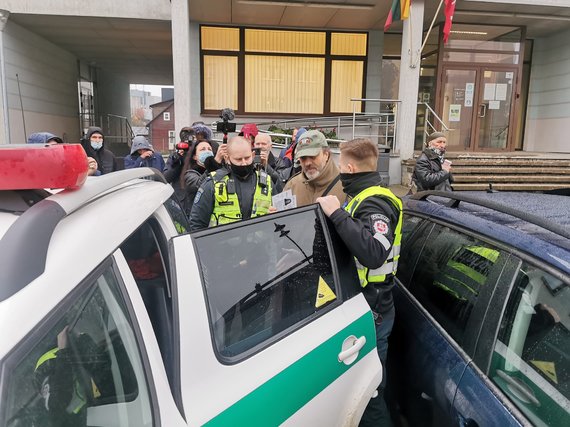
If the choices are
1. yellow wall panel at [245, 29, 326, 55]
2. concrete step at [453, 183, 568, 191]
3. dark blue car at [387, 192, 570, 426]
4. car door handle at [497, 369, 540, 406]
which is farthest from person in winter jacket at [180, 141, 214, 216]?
yellow wall panel at [245, 29, 326, 55]

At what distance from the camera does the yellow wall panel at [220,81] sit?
1180 centimetres

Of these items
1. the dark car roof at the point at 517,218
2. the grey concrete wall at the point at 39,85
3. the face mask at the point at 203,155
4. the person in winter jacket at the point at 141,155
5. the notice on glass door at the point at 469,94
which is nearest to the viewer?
the dark car roof at the point at 517,218

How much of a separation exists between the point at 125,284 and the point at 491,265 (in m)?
1.49

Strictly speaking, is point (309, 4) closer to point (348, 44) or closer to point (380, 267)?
point (348, 44)

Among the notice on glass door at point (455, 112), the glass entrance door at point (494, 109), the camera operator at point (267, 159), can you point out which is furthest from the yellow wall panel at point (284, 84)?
the camera operator at point (267, 159)

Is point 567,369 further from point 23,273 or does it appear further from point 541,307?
point 23,273

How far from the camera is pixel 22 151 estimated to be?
0.90 metres

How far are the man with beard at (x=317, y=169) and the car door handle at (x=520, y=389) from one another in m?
1.57

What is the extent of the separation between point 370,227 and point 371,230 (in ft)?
0.05

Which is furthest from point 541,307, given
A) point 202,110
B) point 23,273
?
point 202,110

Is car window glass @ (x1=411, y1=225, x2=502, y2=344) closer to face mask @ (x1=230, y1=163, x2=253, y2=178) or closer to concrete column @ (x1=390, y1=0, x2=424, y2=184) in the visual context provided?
face mask @ (x1=230, y1=163, x2=253, y2=178)

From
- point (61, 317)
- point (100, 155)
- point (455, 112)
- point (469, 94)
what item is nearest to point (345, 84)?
point (455, 112)

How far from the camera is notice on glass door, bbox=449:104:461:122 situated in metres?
12.2

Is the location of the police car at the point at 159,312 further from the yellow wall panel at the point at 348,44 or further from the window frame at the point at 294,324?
the yellow wall panel at the point at 348,44
